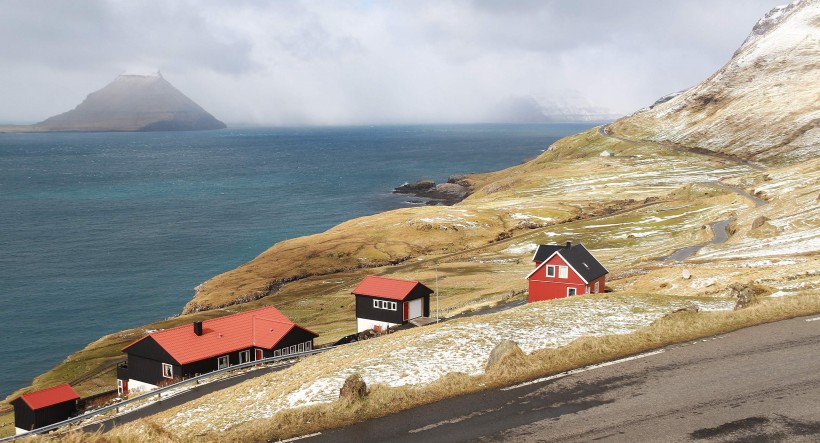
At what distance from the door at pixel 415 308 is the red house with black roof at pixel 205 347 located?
1282 centimetres

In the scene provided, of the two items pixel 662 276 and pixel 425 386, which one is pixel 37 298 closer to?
pixel 662 276

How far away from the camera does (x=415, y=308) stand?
73.1 m

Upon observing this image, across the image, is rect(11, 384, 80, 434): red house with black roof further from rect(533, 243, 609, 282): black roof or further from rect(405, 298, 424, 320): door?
rect(533, 243, 609, 282): black roof

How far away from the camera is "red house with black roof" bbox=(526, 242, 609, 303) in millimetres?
69250

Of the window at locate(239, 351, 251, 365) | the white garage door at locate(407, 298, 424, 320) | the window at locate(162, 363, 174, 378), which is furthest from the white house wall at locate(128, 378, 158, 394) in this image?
the white garage door at locate(407, 298, 424, 320)

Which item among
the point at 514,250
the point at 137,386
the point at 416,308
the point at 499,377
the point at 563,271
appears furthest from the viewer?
the point at 514,250

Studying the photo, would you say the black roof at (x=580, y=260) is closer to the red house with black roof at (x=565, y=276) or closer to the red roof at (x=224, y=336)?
the red house with black roof at (x=565, y=276)

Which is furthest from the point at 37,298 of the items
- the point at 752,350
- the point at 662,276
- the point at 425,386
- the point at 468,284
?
the point at 752,350

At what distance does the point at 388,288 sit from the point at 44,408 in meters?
35.1

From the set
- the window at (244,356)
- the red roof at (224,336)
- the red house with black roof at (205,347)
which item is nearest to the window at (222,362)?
the red house with black roof at (205,347)

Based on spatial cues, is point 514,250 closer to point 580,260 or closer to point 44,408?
point 580,260

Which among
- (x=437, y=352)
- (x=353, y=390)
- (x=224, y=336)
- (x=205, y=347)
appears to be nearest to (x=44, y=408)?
(x=205, y=347)

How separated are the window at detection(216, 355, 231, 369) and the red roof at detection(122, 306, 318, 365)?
0.57 m

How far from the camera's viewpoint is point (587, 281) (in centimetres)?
6806
